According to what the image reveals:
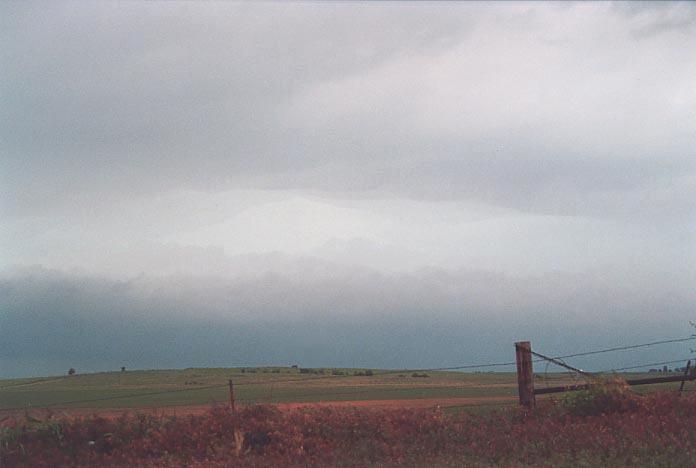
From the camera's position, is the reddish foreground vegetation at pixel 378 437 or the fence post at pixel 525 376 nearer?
the reddish foreground vegetation at pixel 378 437

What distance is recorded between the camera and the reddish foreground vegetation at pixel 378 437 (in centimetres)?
1384

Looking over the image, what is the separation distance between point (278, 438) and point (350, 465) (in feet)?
9.06

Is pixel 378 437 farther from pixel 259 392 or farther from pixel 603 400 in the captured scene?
pixel 259 392

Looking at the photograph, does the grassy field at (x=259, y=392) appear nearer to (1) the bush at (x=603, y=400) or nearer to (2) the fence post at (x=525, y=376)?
(2) the fence post at (x=525, y=376)

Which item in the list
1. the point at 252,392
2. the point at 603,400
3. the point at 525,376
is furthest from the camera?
the point at 252,392

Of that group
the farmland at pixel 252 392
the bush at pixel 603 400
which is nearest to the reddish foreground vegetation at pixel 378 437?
the bush at pixel 603 400

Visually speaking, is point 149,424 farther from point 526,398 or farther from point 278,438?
point 526,398

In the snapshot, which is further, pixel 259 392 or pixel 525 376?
pixel 259 392

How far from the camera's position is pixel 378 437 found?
16.3m

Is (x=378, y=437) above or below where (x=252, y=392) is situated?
above

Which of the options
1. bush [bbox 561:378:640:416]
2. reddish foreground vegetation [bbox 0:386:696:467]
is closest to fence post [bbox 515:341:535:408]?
reddish foreground vegetation [bbox 0:386:696:467]

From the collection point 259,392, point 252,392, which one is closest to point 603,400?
point 259,392

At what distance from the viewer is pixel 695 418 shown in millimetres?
15852

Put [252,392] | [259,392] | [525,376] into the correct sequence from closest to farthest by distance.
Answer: [525,376] → [259,392] → [252,392]
